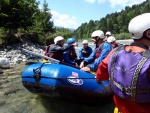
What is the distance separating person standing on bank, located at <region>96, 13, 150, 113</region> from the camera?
1.77 metres

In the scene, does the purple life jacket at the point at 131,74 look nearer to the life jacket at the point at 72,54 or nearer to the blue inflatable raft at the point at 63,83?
the blue inflatable raft at the point at 63,83

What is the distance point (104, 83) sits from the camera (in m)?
5.43

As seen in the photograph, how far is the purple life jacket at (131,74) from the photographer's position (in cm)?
176

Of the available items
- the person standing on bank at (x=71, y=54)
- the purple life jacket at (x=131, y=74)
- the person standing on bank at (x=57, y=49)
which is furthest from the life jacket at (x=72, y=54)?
the purple life jacket at (x=131, y=74)

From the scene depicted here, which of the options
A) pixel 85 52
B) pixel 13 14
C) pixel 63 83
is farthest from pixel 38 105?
pixel 13 14

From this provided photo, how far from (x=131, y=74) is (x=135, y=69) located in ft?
0.18

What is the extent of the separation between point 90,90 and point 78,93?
0.95ft

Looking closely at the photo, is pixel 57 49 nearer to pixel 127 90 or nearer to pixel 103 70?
pixel 103 70

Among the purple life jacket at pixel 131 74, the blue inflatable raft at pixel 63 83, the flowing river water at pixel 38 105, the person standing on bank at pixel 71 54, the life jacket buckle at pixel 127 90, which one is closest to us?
the purple life jacket at pixel 131 74

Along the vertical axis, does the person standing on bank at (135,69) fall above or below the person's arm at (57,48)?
above

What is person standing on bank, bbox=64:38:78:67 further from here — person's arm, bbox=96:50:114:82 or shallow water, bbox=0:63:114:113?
person's arm, bbox=96:50:114:82

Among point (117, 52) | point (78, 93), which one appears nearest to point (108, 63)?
point (117, 52)

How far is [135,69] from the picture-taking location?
5.85 feet

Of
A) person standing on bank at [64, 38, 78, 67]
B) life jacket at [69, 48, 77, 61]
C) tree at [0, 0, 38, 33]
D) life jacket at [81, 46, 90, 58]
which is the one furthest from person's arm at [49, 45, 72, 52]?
tree at [0, 0, 38, 33]
